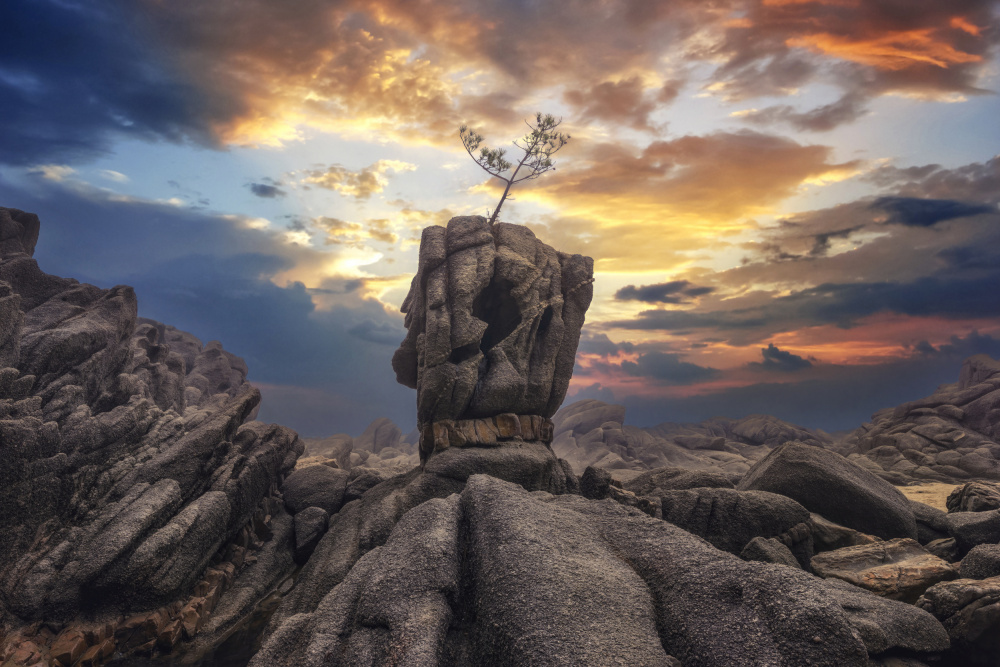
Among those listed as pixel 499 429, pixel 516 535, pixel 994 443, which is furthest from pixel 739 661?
pixel 994 443

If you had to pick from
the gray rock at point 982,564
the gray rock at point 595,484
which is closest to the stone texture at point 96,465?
the gray rock at point 595,484

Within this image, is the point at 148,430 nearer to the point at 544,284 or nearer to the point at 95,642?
the point at 95,642

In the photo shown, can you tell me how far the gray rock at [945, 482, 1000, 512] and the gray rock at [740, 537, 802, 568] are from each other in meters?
14.6

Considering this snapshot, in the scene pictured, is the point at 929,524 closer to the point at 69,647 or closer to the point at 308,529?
the point at 308,529

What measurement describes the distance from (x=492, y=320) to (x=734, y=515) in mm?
23016

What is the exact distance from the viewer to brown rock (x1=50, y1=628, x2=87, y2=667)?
19453mm

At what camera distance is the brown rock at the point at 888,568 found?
51.4ft

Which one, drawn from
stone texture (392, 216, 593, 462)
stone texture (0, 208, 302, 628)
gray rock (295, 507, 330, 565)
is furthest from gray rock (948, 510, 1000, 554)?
stone texture (0, 208, 302, 628)

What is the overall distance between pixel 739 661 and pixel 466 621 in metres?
6.82

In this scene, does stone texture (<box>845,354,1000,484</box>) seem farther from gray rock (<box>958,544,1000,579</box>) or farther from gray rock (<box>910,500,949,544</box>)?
gray rock (<box>958,544,1000,579</box>)

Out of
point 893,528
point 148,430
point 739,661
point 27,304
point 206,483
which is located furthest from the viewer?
point 27,304

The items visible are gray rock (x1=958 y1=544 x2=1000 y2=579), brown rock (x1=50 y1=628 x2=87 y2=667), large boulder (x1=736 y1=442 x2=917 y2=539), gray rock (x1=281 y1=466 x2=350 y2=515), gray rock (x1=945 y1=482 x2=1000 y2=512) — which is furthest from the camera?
gray rock (x1=281 y1=466 x2=350 y2=515)

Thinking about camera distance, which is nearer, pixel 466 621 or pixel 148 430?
pixel 466 621

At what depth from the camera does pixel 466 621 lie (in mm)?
12562
